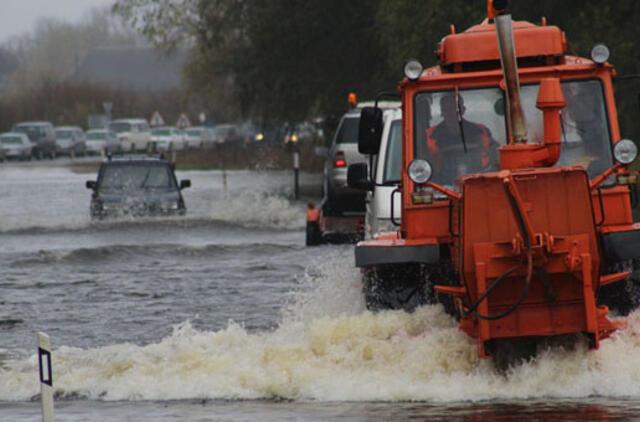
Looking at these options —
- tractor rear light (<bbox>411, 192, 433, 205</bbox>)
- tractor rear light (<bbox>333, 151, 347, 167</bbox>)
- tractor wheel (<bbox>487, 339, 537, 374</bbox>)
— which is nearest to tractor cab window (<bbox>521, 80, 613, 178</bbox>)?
tractor rear light (<bbox>411, 192, 433, 205</bbox>)

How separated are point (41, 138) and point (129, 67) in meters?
83.5

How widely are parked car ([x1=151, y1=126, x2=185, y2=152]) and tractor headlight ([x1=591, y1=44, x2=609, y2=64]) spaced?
68463 mm

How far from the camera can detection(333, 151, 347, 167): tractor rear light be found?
24.7 metres

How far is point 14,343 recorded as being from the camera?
13773mm

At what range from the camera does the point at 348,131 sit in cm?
2472

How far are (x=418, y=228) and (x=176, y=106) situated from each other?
353 ft

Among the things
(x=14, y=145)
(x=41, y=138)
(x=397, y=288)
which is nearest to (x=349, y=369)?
(x=397, y=288)

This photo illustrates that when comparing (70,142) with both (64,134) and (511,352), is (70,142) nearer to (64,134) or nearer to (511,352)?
(64,134)

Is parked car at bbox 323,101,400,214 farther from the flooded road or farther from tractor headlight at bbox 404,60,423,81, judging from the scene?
tractor headlight at bbox 404,60,423,81

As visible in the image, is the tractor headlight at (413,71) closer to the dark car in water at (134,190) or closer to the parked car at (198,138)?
the dark car in water at (134,190)

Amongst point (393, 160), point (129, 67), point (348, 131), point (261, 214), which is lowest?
point (393, 160)

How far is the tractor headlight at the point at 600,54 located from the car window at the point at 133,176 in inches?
758

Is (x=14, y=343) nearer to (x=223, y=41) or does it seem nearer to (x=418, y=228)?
(x=418, y=228)

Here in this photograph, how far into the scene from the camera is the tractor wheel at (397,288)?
10.3m
